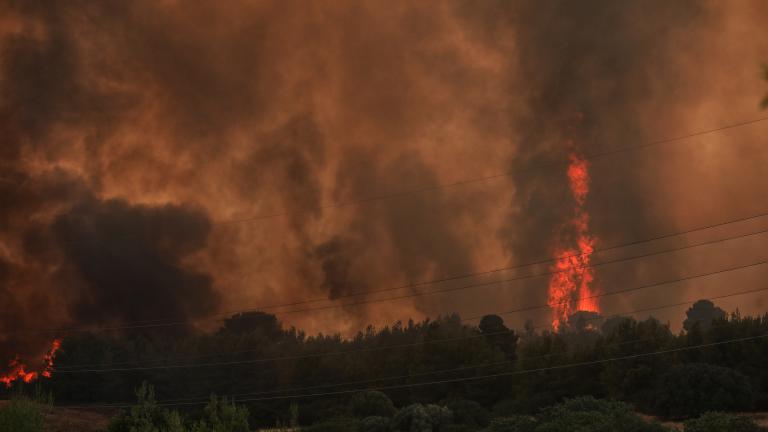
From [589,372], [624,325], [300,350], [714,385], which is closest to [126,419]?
[714,385]

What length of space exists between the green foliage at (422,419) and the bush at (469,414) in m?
5.61

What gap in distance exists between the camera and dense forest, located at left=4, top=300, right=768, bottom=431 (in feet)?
235

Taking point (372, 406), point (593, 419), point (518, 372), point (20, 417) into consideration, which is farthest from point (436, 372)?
point (20, 417)

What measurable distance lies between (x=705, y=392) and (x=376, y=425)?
89.4 ft

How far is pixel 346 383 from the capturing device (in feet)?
359

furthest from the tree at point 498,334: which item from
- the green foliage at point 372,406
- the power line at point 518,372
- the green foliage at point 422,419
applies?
the green foliage at point 422,419

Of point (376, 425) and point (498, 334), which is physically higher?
point (498, 334)

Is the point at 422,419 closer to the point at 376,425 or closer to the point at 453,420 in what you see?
the point at 376,425

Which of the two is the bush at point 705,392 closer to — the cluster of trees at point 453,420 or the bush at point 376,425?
the cluster of trees at point 453,420

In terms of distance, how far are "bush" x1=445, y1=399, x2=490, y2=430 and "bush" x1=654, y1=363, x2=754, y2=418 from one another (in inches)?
638

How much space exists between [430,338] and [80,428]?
4672 cm

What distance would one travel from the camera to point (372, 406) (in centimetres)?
8244

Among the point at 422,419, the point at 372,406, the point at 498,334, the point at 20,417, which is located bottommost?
the point at 422,419

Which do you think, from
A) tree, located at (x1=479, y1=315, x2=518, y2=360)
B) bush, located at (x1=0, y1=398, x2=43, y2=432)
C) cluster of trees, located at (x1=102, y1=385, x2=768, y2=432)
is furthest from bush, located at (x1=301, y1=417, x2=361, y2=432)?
tree, located at (x1=479, y1=315, x2=518, y2=360)
